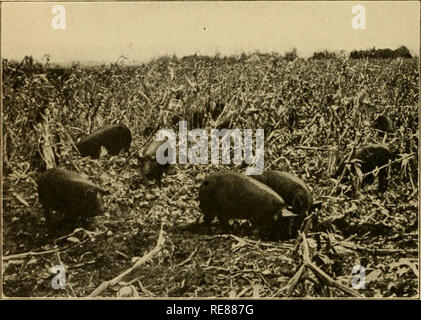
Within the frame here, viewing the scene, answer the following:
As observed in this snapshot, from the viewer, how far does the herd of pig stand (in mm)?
3555

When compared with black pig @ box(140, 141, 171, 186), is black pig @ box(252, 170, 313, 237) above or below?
below

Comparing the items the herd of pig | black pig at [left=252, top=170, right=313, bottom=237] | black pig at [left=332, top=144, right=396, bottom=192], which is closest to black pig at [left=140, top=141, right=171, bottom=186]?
the herd of pig

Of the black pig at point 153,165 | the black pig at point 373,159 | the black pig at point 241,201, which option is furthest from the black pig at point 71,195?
the black pig at point 373,159

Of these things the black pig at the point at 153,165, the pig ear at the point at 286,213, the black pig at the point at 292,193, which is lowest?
the pig ear at the point at 286,213

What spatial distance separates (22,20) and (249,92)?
1.64 m

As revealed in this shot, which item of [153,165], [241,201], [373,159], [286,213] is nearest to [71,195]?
[153,165]

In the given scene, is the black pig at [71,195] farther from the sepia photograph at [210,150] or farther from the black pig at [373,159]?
the black pig at [373,159]

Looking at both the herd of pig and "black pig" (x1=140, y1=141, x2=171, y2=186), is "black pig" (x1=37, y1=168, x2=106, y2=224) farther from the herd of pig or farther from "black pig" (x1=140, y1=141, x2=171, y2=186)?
"black pig" (x1=140, y1=141, x2=171, y2=186)

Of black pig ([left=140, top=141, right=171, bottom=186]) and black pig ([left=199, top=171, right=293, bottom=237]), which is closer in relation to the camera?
black pig ([left=199, top=171, right=293, bottom=237])

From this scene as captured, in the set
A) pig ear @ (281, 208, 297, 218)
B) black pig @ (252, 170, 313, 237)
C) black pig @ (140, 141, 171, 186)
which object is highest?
black pig @ (140, 141, 171, 186)

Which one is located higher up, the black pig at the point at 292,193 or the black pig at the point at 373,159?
the black pig at the point at 373,159

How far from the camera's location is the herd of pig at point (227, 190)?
3.55 m

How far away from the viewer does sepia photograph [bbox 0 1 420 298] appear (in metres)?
3.59

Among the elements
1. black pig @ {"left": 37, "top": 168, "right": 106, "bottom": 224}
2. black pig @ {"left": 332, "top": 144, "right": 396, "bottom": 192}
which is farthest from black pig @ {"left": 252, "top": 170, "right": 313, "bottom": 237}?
black pig @ {"left": 37, "top": 168, "right": 106, "bottom": 224}
